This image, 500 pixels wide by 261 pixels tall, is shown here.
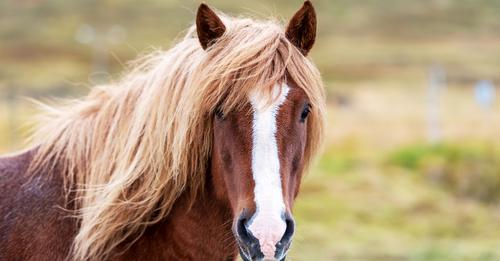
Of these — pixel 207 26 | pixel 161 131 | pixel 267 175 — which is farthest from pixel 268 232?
pixel 207 26

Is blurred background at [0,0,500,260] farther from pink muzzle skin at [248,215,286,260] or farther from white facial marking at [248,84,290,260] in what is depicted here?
pink muzzle skin at [248,215,286,260]

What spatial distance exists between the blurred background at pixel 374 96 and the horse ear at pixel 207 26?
1.95 feet

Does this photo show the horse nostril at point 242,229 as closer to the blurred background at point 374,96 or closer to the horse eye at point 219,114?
the horse eye at point 219,114

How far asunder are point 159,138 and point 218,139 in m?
0.32

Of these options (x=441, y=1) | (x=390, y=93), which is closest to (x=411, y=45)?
(x=441, y=1)

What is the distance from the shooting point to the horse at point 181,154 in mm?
3438

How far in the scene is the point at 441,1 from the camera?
92.3 m

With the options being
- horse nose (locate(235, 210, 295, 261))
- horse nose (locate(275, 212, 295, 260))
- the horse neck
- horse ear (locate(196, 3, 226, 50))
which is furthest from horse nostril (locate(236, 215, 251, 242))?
horse ear (locate(196, 3, 226, 50))

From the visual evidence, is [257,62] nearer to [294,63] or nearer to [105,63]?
[294,63]

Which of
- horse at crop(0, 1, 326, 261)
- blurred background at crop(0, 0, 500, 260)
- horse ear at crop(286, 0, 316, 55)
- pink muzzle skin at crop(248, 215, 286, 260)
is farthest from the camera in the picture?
blurred background at crop(0, 0, 500, 260)

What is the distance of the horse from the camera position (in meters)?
3.44

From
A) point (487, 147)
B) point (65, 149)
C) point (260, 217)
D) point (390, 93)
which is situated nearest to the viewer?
point (260, 217)

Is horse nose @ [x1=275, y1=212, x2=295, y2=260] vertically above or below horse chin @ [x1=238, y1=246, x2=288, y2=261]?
above

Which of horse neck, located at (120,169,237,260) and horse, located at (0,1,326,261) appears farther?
horse neck, located at (120,169,237,260)
